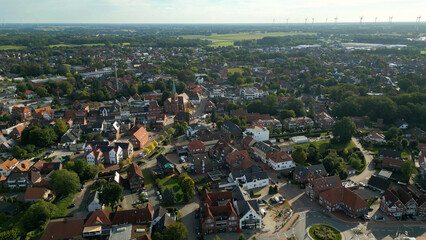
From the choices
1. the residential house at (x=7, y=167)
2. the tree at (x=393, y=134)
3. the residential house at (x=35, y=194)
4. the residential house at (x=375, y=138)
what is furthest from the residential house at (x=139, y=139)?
the tree at (x=393, y=134)

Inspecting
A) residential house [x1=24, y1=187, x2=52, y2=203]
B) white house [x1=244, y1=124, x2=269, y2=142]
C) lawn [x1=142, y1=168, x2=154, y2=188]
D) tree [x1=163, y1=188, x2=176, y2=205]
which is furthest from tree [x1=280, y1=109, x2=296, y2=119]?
residential house [x1=24, y1=187, x2=52, y2=203]

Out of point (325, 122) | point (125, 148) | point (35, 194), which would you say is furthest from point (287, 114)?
point (35, 194)

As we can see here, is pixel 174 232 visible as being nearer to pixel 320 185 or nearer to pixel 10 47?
pixel 320 185

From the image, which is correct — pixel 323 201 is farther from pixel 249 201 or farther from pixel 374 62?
pixel 374 62

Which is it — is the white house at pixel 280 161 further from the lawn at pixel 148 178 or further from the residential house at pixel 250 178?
the lawn at pixel 148 178

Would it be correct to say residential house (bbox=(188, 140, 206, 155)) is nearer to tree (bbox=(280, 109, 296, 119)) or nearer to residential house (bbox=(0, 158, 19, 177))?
tree (bbox=(280, 109, 296, 119))

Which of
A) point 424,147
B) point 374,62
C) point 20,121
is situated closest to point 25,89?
point 20,121
